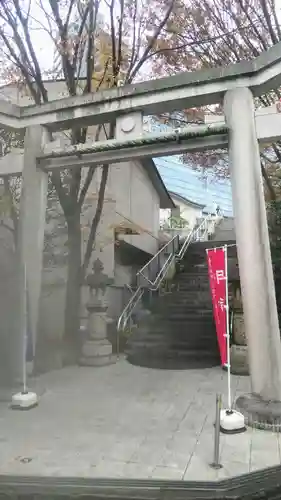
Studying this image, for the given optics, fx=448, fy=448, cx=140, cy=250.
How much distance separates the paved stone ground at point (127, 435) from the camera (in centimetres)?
519

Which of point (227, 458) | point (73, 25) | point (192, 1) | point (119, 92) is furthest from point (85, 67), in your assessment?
point (227, 458)

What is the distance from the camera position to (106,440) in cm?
611

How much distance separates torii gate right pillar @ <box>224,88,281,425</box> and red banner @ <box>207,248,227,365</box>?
1.02ft

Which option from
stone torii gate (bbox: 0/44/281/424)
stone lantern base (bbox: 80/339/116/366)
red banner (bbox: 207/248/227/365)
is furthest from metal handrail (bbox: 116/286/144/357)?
red banner (bbox: 207/248/227/365)

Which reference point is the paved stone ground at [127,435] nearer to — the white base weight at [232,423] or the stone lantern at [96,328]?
the white base weight at [232,423]

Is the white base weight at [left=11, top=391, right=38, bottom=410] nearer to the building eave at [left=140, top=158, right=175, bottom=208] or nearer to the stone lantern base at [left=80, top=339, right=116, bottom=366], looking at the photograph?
the stone lantern base at [left=80, top=339, right=116, bottom=366]

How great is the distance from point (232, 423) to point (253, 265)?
240 cm

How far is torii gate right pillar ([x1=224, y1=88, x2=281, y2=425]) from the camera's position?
6.85 m

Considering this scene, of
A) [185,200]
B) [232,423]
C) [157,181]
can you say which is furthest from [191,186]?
[232,423]

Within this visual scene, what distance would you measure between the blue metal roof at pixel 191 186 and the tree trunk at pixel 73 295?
1911 centimetres

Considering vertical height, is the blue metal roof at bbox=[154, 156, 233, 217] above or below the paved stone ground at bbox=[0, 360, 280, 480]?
Answer: above

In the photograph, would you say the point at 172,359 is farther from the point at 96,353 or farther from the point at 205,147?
the point at 205,147

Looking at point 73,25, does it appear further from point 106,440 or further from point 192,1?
point 106,440

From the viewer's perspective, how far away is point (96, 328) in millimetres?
12000
